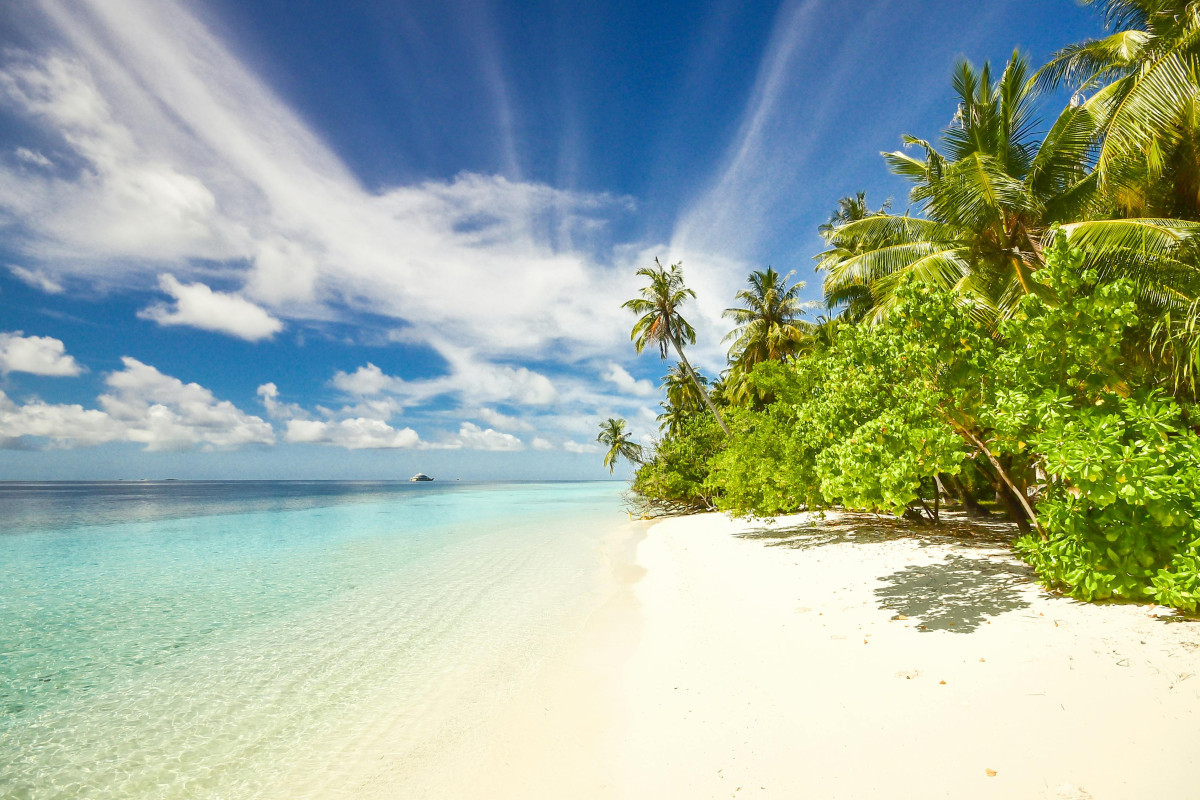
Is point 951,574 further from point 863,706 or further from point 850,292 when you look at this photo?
point 850,292

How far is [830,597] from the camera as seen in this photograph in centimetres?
725

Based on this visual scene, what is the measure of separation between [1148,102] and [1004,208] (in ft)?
10.3

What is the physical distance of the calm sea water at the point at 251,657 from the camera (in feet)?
15.9

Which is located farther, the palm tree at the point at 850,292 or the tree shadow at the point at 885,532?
the palm tree at the point at 850,292

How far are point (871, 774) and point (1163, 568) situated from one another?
13.8ft

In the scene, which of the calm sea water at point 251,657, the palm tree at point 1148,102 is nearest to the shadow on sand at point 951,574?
the calm sea water at point 251,657

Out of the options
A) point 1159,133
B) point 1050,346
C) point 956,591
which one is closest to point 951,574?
point 956,591

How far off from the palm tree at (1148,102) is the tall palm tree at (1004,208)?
0.81m

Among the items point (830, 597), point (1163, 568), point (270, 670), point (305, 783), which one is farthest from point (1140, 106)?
point (270, 670)

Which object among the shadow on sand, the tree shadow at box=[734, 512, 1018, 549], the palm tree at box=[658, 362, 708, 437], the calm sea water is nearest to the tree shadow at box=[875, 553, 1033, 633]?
the shadow on sand

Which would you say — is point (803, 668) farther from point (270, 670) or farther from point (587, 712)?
point (270, 670)

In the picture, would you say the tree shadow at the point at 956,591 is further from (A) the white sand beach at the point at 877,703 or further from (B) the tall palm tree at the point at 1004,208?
(B) the tall palm tree at the point at 1004,208

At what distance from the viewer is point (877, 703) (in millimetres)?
4145

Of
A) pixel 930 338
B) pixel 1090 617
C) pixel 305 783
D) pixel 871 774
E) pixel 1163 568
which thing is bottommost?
pixel 305 783
